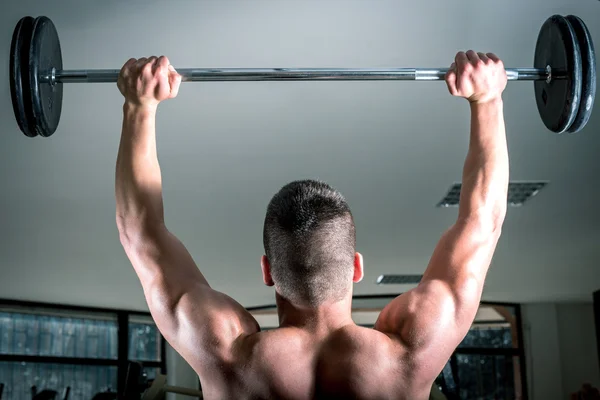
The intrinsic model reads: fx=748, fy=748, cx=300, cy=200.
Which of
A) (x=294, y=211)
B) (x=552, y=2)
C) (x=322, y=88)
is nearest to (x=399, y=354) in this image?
(x=294, y=211)

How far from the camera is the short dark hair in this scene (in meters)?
1.26

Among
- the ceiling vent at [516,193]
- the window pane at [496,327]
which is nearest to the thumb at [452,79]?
the ceiling vent at [516,193]

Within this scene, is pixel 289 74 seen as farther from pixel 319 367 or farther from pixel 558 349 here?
pixel 558 349

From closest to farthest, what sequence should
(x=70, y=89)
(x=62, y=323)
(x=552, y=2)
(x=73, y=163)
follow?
(x=552, y=2), (x=70, y=89), (x=73, y=163), (x=62, y=323)

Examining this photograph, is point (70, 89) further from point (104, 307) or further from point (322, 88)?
point (104, 307)

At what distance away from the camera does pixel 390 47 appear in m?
2.99

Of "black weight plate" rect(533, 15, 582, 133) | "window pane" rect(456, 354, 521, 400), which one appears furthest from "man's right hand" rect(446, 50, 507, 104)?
"window pane" rect(456, 354, 521, 400)

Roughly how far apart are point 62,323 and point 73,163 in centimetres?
494

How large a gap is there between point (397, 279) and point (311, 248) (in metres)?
6.75

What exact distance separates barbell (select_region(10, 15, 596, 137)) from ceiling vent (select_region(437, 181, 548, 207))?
2.99 meters

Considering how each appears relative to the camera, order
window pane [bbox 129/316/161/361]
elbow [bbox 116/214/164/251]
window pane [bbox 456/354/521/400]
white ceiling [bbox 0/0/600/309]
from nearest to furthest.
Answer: elbow [bbox 116/214/164/251] < white ceiling [bbox 0/0/600/309] < window pane [bbox 129/316/161/361] < window pane [bbox 456/354/521/400]

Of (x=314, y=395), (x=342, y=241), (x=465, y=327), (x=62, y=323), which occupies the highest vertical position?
(x=62, y=323)

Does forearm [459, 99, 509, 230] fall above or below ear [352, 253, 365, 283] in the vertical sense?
above

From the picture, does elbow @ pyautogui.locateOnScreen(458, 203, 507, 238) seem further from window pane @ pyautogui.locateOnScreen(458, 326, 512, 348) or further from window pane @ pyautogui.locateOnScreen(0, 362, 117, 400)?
window pane @ pyautogui.locateOnScreen(458, 326, 512, 348)
